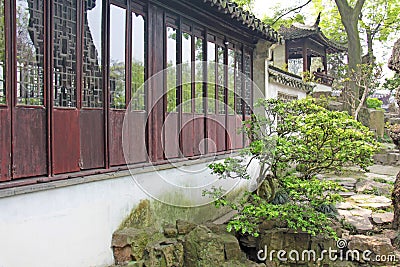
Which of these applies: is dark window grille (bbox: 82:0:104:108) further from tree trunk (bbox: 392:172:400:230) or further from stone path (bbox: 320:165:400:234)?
tree trunk (bbox: 392:172:400:230)

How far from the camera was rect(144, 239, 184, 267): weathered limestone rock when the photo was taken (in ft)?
15.4

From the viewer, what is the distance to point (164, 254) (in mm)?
4758

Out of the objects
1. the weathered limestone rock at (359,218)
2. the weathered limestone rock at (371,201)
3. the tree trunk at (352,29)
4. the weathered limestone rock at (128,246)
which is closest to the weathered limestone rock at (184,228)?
the weathered limestone rock at (128,246)

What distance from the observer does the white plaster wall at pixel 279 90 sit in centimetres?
1002


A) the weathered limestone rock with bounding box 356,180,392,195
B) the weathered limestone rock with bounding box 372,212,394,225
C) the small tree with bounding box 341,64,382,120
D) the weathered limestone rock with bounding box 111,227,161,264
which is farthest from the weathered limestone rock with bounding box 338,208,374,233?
the small tree with bounding box 341,64,382,120

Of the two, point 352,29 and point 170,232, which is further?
point 352,29

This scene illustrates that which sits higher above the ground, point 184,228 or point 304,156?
point 304,156

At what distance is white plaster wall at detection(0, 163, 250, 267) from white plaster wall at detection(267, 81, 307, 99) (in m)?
5.47

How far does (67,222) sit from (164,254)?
1299 millimetres

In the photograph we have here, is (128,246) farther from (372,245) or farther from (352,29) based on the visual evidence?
(352,29)

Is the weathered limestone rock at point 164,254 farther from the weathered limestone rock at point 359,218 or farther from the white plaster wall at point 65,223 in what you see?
the weathered limestone rock at point 359,218

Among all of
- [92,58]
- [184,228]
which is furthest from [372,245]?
[92,58]

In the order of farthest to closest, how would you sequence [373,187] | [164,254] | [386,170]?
[386,170] → [373,187] → [164,254]

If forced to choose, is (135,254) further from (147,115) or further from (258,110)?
(258,110)
